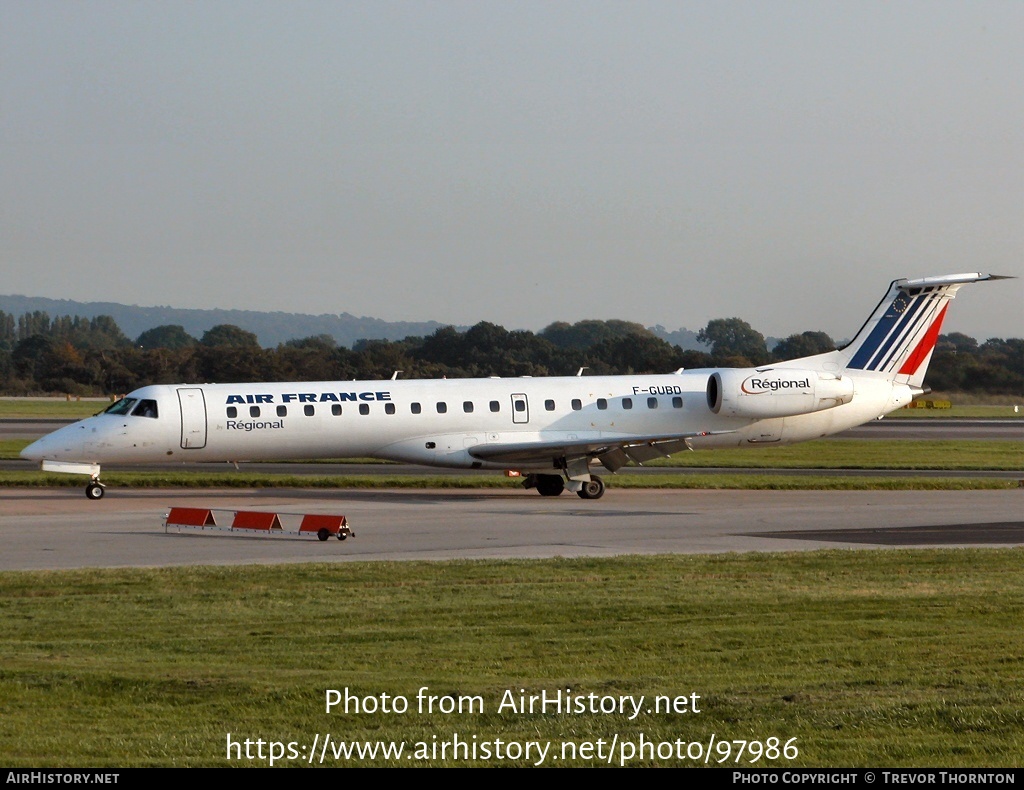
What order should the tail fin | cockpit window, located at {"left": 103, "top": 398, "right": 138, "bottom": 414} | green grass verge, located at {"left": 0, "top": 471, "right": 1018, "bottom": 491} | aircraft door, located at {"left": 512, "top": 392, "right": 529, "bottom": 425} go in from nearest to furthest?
cockpit window, located at {"left": 103, "top": 398, "right": 138, "bottom": 414}
aircraft door, located at {"left": 512, "top": 392, "right": 529, "bottom": 425}
green grass verge, located at {"left": 0, "top": 471, "right": 1018, "bottom": 491}
the tail fin

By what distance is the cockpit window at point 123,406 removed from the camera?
98.5 ft

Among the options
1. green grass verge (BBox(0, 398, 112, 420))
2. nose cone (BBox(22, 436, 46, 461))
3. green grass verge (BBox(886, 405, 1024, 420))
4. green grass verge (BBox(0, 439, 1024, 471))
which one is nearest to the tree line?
green grass verge (BBox(886, 405, 1024, 420))

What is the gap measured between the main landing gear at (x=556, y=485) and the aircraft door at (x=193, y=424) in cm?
814

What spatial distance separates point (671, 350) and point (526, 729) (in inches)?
2965

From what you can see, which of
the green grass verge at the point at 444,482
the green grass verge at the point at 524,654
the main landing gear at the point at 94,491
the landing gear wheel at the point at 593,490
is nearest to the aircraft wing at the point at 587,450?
the landing gear wheel at the point at 593,490

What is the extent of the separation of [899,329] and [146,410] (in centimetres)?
1932

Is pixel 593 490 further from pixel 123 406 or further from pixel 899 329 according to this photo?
pixel 123 406

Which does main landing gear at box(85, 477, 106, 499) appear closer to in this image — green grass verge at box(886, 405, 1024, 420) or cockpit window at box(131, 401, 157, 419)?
cockpit window at box(131, 401, 157, 419)

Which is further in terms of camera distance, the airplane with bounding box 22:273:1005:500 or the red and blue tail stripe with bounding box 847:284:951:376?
the red and blue tail stripe with bounding box 847:284:951:376

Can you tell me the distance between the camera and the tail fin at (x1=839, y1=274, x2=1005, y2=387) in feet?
111

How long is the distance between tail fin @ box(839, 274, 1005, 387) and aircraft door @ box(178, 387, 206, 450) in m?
16.7

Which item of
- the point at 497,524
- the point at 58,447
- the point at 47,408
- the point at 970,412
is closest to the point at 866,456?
the point at 497,524

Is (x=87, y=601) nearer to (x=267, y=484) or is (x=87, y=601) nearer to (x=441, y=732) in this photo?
(x=441, y=732)

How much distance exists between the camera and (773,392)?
105 ft
